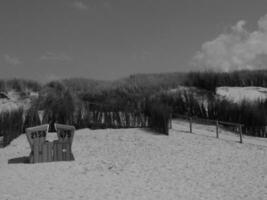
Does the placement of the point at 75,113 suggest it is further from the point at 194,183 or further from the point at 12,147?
the point at 194,183

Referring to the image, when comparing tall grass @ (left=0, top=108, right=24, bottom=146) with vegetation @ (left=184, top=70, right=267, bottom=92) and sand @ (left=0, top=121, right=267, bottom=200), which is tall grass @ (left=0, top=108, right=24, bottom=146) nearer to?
sand @ (left=0, top=121, right=267, bottom=200)

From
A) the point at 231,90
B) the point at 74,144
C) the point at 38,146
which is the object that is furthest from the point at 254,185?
the point at 231,90

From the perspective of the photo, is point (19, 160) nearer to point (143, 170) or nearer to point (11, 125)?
point (11, 125)

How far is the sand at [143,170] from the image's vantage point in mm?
5008

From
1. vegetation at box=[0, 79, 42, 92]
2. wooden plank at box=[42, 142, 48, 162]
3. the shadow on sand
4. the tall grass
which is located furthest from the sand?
vegetation at box=[0, 79, 42, 92]

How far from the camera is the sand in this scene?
5.01 meters

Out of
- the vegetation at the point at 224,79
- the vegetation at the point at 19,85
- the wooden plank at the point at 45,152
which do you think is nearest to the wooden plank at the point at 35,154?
the wooden plank at the point at 45,152

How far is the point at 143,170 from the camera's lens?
6.68 meters

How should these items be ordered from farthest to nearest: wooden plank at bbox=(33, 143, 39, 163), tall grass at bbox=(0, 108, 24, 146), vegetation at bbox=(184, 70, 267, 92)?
vegetation at bbox=(184, 70, 267, 92) → tall grass at bbox=(0, 108, 24, 146) → wooden plank at bbox=(33, 143, 39, 163)

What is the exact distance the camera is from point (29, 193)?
488 cm

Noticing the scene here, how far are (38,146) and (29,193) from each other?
269cm

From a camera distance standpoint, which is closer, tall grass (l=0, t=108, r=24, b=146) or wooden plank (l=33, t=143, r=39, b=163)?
wooden plank (l=33, t=143, r=39, b=163)

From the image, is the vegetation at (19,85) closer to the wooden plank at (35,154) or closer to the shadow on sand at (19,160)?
the shadow on sand at (19,160)

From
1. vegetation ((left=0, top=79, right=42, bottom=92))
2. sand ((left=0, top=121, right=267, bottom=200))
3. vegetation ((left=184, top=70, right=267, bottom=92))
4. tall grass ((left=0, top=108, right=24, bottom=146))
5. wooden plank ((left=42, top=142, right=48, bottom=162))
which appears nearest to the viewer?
sand ((left=0, top=121, right=267, bottom=200))
